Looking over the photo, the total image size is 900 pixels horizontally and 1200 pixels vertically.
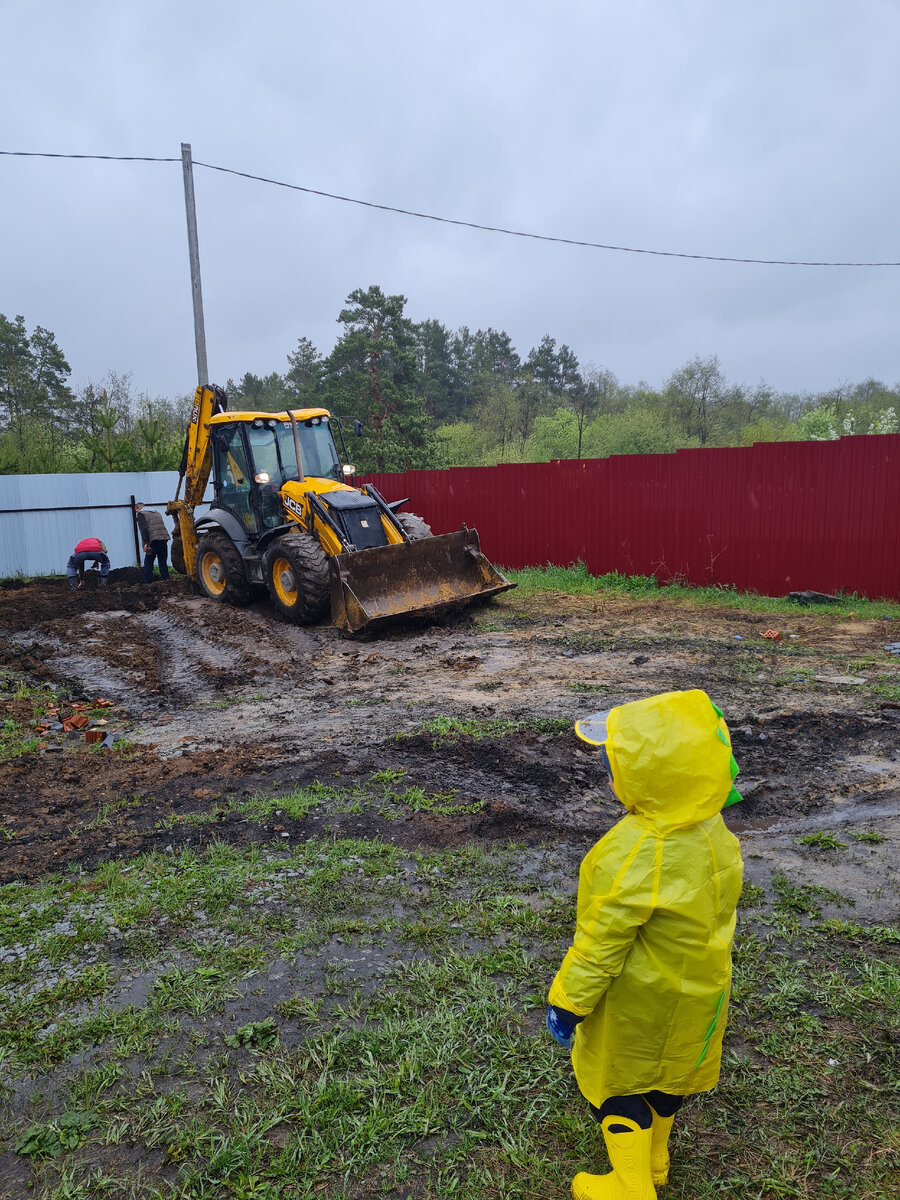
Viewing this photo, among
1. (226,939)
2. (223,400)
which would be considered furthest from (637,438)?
(226,939)

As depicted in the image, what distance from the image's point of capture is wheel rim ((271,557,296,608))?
10.2m

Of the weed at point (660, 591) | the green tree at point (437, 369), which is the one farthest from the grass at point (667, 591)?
the green tree at point (437, 369)

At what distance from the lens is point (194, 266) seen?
1455cm

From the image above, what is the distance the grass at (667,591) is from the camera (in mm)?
9977

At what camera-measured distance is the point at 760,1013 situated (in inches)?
109

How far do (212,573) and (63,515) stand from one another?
21.1 feet

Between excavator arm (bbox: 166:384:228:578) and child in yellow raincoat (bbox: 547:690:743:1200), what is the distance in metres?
10.8

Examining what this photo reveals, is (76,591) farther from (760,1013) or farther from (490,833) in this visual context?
(760,1013)

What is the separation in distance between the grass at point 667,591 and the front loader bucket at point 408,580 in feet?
6.18

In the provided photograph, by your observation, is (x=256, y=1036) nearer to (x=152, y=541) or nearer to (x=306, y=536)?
(x=306, y=536)

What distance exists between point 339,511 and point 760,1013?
8.15 m

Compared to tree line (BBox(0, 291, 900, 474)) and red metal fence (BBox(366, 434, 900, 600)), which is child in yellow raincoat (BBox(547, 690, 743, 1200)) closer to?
red metal fence (BBox(366, 434, 900, 600))

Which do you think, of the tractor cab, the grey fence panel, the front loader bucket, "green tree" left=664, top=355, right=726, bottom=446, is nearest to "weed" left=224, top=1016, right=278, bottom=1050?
the front loader bucket

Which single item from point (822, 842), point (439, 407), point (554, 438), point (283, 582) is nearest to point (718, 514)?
point (283, 582)
